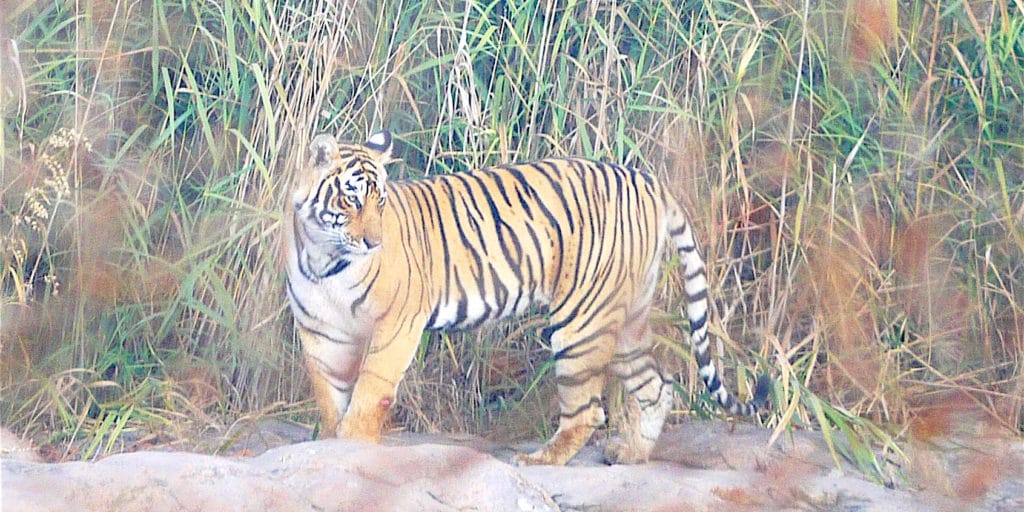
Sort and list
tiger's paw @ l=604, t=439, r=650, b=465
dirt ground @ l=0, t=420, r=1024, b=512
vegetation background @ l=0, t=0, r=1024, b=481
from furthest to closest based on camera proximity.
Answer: vegetation background @ l=0, t=0, r=1024, b=481
tiger's paw @ l=604, t=439, r=650, b=465
dirt ground @ l=0, t=420, r=1024, b=512

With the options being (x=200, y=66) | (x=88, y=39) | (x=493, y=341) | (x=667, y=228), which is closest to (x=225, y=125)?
(x=200, y=66)

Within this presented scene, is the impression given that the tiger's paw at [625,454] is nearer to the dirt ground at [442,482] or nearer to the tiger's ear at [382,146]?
the dirt ground at [442,482]

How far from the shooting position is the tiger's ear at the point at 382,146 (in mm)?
4082

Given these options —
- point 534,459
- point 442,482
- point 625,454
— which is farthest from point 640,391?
point 442,482

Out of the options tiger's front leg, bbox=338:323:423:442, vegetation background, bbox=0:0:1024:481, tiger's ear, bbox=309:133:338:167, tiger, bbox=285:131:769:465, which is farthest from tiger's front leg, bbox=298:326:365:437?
vegetation background, bbox=0:0:1024:481

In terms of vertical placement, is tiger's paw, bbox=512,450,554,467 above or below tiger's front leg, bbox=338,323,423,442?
below

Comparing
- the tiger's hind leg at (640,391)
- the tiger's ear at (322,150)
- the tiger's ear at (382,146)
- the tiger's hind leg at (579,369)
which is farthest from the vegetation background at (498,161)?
the tiger's ear at (322,150)

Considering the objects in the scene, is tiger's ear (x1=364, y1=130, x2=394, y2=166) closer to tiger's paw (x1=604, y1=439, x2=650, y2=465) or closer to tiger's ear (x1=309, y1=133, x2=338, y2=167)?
tiger's ear (x1=309, y1=133, x2=338, y2=167)

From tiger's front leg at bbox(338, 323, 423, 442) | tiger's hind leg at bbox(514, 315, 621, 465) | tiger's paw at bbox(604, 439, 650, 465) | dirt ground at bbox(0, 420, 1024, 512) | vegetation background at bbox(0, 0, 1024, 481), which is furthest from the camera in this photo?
vegetation background at bbox(0, 0, 1024, 481)

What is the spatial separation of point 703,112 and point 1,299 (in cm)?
295

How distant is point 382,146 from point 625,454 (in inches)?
56.0

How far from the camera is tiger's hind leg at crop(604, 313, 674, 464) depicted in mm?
4367

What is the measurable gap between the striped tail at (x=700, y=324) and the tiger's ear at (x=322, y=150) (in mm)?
1318

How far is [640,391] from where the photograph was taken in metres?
4.40
